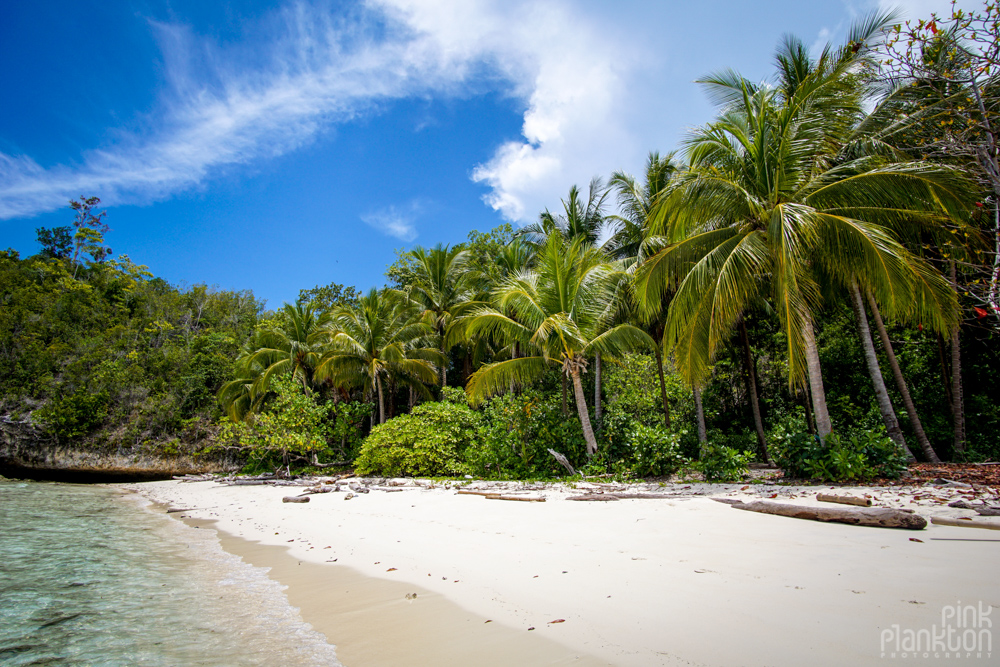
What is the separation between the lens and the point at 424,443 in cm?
1389

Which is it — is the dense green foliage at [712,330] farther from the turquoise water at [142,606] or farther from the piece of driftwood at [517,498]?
the turquoise water at [142,606]

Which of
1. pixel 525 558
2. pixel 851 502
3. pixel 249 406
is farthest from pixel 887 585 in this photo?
pixel 249 406

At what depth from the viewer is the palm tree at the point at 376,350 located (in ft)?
59.7

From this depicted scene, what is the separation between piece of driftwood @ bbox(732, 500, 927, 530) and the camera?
4.28 meters

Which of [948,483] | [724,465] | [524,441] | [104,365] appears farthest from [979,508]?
[104,365]

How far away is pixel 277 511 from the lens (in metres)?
9.34

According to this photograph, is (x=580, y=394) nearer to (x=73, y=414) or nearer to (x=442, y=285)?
(x=442, y=285)

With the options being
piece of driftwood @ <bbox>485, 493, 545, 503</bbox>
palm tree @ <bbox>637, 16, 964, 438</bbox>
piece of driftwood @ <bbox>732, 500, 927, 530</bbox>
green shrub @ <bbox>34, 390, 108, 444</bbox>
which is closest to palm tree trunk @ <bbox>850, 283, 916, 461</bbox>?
palm tree @ <bbox>637, 16, 964, 438</bbox>

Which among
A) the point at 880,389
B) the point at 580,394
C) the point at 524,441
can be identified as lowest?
the point at 524,441

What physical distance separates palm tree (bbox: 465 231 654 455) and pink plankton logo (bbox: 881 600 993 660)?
8764 millimetres

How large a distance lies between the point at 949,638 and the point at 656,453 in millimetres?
8240

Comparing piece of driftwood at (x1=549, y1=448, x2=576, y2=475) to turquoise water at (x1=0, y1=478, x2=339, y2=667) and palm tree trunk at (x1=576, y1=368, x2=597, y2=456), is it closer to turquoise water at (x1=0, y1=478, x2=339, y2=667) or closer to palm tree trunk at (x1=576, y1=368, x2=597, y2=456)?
palm tree trunk at (x1=576, y1=368, x2=597, y2=456)

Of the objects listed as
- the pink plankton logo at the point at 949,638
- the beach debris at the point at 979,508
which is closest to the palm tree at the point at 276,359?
the beach debris at the point at 979,508

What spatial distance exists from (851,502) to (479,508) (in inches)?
197
